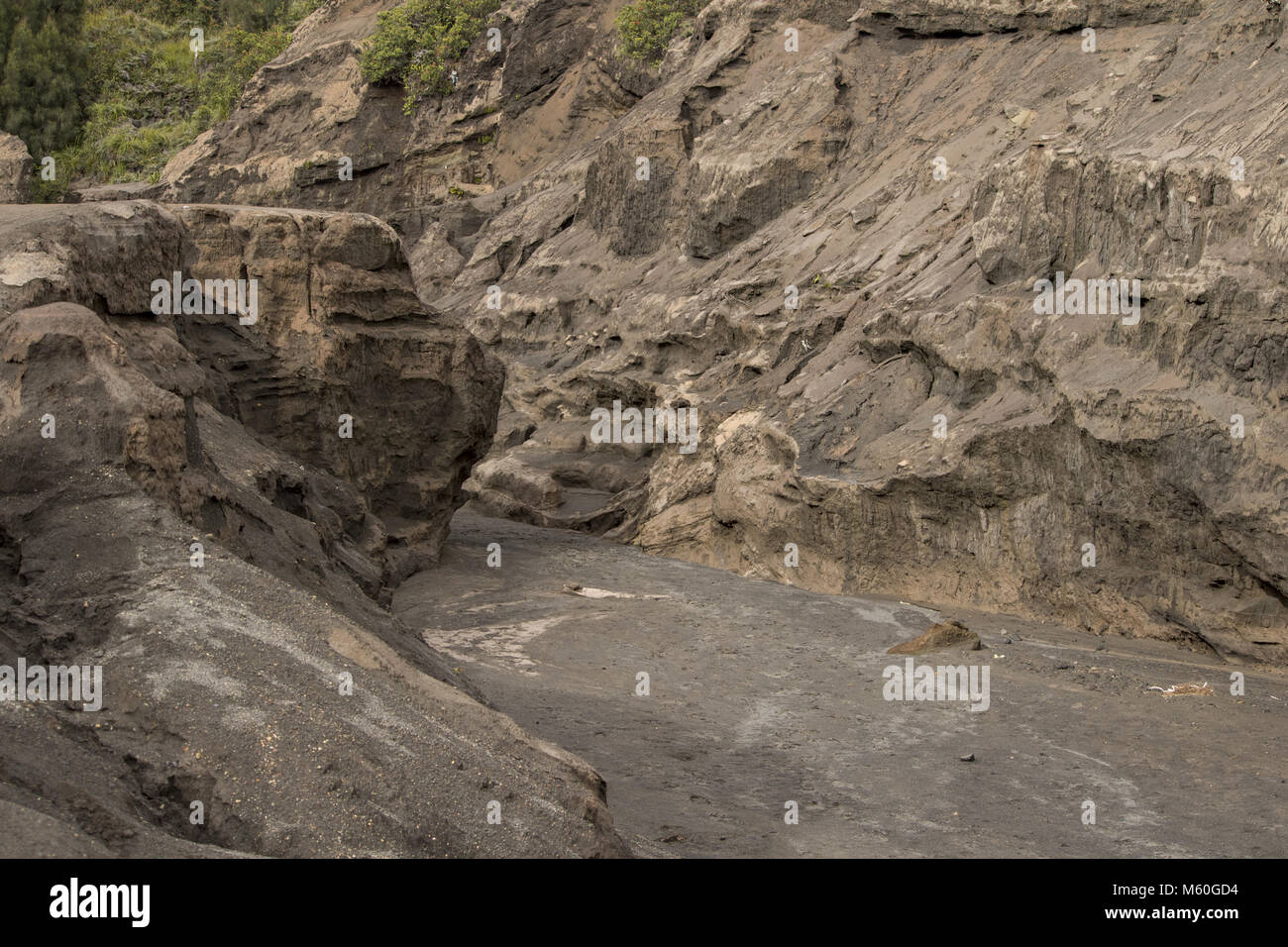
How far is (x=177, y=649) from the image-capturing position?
244 inches

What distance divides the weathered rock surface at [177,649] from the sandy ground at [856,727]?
144 centimetres

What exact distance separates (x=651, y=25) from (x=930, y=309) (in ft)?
65.3

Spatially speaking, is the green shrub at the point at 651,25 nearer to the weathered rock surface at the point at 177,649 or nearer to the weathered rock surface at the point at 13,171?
the weathered rock surface at the point at 13,171

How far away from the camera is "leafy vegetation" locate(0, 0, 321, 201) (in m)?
43.6

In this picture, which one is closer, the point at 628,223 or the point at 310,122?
the point at 628,223

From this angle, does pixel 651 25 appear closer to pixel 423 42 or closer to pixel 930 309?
pixel 423 42

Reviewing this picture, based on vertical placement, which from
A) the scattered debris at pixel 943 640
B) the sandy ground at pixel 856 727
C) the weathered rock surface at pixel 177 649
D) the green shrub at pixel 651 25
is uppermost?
the green shrub at pixel 651 25

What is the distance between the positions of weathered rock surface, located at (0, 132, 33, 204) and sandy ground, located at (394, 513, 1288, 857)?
778cm

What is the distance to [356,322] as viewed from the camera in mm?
17250

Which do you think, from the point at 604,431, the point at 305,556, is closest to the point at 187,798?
the point at 305,556

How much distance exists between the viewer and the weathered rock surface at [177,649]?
18.0 ft

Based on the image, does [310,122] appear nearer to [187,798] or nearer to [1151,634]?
[1151,634]

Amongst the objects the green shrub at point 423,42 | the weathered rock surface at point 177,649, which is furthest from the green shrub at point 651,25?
the weathered rock surface at point 177,649
